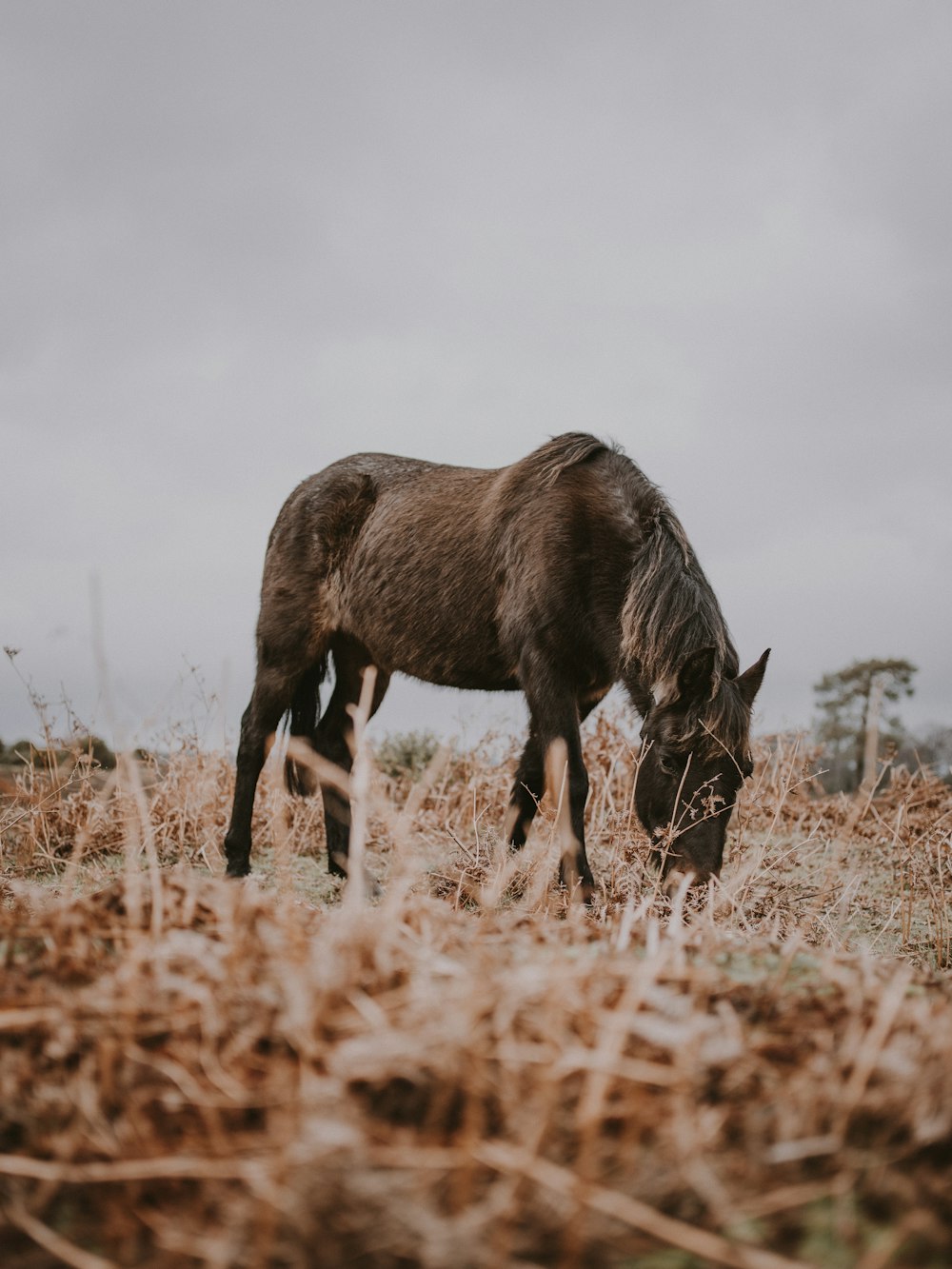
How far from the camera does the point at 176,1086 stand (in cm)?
120

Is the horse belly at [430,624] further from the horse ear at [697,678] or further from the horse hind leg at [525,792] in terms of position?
the horse ear at [697,678]

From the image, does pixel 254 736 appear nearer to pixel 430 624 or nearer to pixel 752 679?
pixel 430 624

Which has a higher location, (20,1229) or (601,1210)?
(601,1210)

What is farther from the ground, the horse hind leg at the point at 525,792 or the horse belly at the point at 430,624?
the horse belly at the point at 430,624

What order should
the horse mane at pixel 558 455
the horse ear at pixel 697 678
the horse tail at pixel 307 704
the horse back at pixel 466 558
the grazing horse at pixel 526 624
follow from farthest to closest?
1. the horse tail at pixel 307 704
2. the horse mane at pixel 558 455
3. the horse back at pixel 466 558
4. the grazing horse at pixel 526 624
5. the horse ear at pixel 697 678

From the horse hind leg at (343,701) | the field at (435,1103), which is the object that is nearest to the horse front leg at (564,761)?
the horse hind leg at (343,701)

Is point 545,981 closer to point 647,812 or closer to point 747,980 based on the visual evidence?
point 747,980

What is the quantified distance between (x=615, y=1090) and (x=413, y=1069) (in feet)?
0.86

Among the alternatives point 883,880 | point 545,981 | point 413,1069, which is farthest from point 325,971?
point 883,880

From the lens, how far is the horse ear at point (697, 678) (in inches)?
160

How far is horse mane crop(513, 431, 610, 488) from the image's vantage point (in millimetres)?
5176

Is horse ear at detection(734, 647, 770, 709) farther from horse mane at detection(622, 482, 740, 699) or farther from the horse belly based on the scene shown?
the horse belly

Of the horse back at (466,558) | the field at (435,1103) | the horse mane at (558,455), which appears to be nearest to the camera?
the field at (435,1103)

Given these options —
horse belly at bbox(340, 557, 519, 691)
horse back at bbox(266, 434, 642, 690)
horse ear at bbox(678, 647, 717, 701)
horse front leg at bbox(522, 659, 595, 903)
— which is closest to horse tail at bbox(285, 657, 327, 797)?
horse back at bbox(266, 434, 642, 690)
